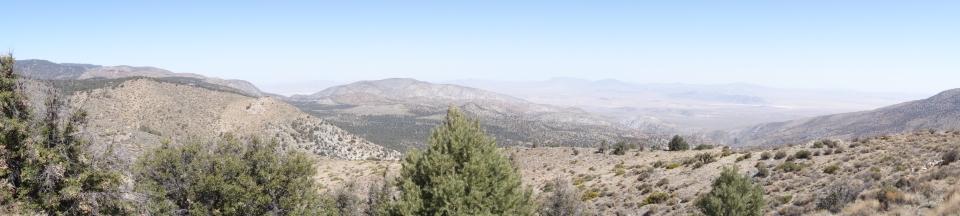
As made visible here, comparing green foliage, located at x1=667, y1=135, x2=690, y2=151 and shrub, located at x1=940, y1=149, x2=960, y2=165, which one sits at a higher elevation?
shrub, located at x1=940, y1=149, x2=960, y2=165

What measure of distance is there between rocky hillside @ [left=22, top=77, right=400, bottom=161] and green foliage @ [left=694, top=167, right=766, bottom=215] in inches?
2863

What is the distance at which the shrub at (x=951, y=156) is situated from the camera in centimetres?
1808

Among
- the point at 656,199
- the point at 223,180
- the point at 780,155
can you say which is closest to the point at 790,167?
the point at 780,155

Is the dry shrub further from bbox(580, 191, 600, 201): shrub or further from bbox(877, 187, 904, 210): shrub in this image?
bbox(580, 191, 600, 201): shrub

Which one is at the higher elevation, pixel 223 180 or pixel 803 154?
pixel 803 154

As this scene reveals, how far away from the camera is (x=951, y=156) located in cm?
1828

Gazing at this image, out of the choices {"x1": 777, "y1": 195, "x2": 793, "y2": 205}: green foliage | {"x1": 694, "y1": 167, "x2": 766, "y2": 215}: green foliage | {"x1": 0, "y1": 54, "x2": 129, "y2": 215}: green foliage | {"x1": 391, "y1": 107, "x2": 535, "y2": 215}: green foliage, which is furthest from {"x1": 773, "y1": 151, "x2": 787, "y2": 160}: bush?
{"x1": 0, "y1": 54, "x2": 129, "y2": 215}: green foliage

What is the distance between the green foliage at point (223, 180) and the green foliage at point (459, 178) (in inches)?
222

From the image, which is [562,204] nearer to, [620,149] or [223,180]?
[223,180]

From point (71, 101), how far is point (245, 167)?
5944 mm

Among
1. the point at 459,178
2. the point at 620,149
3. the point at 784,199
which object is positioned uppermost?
the point at 459,178

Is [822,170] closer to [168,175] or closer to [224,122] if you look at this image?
[168,175]

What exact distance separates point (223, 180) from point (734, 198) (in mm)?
19475

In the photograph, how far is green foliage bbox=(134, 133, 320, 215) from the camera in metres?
16.4
